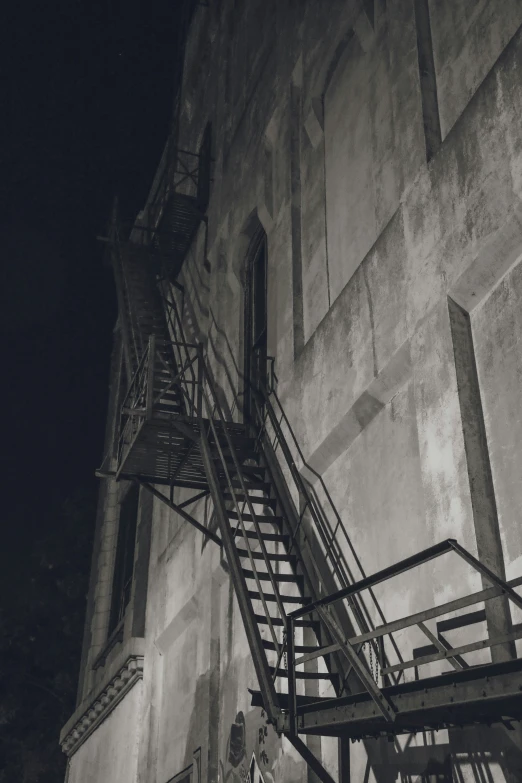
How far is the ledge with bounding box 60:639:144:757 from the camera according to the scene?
16.3m

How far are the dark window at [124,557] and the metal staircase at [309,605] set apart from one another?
6907 mm

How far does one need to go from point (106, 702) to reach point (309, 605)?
1176cm

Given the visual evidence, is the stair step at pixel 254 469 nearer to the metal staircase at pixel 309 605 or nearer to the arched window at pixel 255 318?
the metal staircase at pixel 309 605

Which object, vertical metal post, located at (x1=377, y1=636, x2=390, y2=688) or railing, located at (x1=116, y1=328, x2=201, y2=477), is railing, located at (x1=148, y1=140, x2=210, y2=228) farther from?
vertical metal post, located at (x1=377, y1=636, x2=390, y2=688)

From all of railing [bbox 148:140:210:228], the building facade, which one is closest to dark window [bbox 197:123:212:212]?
railing [bbox 148:140:210:228]

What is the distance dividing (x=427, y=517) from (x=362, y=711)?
1686mm

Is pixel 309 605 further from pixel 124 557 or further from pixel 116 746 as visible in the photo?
pixel 124 557

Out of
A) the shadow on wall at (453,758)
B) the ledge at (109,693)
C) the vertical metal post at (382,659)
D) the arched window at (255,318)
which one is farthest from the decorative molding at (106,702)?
the vertical metal post at (382,659)

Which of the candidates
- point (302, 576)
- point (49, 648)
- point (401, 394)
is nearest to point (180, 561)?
point (302, 576)

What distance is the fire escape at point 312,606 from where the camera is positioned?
5.73m

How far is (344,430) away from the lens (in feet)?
30.7

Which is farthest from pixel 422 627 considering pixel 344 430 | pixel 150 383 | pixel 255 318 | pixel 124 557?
pixel 124 557

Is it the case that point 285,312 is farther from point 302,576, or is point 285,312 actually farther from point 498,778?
point 498,778

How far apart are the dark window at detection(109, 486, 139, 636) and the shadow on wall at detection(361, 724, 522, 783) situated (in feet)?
44.9
